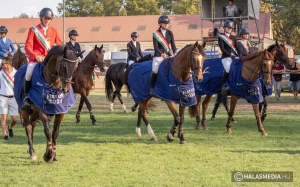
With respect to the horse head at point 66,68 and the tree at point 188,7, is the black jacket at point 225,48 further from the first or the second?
the tree at point 188,7

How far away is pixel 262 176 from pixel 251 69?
5265mm

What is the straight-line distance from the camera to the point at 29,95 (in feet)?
31.4

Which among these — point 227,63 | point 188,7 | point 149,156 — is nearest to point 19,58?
point 227,63

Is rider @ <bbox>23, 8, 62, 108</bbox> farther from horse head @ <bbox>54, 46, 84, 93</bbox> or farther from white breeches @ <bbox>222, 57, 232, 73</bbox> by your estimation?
white breeches @ <bbox>222, 57, 232, 73</bbox>

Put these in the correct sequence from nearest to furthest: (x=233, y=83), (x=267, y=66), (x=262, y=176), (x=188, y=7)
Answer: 1. (x=262, y=176)
2. (x=267, y=66)
3. (x=233, y=83)
4. (x=188, y=7)

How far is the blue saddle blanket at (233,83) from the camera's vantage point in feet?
42.2

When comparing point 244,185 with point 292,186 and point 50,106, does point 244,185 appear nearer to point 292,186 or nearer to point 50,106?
point 292,186

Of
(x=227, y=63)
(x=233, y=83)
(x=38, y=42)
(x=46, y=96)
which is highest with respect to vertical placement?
(x=38, y=42)

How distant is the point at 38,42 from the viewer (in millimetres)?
9883

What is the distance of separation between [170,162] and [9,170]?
2898 millimetres

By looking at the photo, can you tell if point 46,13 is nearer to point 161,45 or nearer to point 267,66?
point 161,45

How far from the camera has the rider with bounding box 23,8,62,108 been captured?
9672 mm

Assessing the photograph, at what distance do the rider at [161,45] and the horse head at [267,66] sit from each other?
225 centimetres

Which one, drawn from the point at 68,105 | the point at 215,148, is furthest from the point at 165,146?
the point at 68,105
